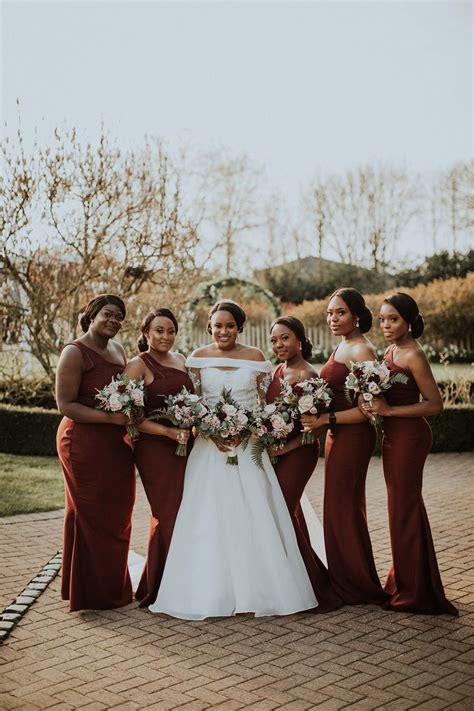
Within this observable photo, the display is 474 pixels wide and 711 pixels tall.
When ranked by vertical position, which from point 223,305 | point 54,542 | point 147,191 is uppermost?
point 147,191

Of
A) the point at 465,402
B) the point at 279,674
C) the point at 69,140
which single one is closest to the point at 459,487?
the point at 465,402

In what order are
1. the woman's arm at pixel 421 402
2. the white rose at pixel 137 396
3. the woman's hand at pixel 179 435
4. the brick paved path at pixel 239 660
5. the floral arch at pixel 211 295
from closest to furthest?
the brick paved path at pixel 239 660 < the woman's arm at pixel 421 402 < the white rose at pixel 137 396 < the woman's hand at pixel 179 435 < the floral arch at pixel 211 295

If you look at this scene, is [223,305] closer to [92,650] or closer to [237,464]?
[237,464]

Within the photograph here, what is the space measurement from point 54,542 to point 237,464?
332 centimetres

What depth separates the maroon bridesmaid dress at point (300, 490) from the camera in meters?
5.99

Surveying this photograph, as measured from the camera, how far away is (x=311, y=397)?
19.0ft

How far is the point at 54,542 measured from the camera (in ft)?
27.4

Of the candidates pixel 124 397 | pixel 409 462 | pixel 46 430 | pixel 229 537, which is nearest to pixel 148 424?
pixel 124 397

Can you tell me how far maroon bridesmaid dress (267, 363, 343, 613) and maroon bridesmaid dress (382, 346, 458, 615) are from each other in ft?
1.73

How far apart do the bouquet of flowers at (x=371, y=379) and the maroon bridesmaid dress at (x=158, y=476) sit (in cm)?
135

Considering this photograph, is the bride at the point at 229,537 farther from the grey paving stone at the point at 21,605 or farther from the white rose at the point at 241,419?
the grey paving stone at the point at 21,605

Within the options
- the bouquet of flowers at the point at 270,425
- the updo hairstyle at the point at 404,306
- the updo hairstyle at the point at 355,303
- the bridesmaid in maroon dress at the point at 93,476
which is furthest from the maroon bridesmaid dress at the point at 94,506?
the updo hairstyle at the point at 404,306

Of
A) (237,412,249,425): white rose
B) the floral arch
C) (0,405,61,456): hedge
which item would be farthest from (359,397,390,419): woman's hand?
the floral arch

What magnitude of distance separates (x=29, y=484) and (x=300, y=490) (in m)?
6.68
